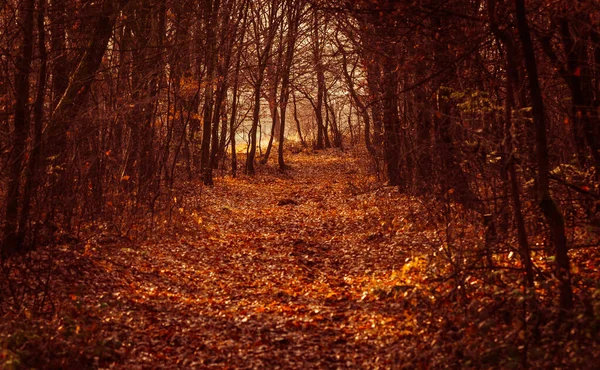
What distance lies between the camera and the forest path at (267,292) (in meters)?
7.27

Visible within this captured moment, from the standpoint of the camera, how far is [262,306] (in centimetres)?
914

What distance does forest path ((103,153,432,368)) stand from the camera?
7273 millimetres

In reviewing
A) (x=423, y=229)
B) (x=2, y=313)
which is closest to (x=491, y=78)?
(x=423, y=229)

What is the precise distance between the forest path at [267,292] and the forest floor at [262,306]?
3 cm

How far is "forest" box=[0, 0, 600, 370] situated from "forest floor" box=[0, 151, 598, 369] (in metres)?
0.04

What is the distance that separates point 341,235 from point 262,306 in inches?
224

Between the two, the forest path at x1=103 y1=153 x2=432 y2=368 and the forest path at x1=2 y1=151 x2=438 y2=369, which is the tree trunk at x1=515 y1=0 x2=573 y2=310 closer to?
the forest path at x1=2 y1=151 x2=438 y2=369

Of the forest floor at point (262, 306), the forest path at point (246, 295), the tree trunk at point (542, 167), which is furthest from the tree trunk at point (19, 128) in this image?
the tree trunk at point (542, 167)

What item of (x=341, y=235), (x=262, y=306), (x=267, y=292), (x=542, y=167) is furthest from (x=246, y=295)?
(x=542, y=167)

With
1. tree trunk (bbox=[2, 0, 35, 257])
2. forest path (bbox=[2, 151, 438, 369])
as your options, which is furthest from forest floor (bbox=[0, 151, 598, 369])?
tree trunk (bbox=[2, 0, 35, 257])

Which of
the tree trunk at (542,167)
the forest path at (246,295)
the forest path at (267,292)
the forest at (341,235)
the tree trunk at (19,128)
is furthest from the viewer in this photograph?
the tree trunk at (19,128)

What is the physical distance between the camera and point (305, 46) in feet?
108

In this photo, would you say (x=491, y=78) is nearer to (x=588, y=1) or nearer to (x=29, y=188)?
(x=588, y=1)

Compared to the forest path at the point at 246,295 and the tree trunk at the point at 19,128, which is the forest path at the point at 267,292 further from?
the tree trunk at the point at 19,128
